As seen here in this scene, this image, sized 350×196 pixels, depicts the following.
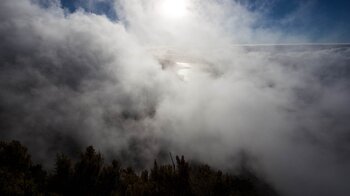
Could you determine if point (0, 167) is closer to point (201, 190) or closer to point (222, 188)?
point (201, 190)

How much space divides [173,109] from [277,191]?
54.9 meters

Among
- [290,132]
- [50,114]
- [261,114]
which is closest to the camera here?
[290,132]

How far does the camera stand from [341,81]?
9588 centimetres

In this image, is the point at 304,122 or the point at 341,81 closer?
the point at 304,122

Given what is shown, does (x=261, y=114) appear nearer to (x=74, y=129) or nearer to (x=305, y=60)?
(x=74, y=129)

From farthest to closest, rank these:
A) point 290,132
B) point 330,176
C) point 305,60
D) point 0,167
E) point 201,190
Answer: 1. point 305,60
2. point 290,132
3. point 330,176
4. point 201,190
5. point 0,167

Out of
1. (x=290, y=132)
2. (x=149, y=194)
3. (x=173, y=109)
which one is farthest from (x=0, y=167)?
(x=173, y=109)

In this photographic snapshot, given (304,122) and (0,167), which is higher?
(304,122)

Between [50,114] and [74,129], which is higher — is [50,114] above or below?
above

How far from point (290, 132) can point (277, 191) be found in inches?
1100

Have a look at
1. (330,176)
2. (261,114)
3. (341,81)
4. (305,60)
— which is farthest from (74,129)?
(305,60)

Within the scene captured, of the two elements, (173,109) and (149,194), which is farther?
(173,109)

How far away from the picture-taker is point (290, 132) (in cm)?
5822

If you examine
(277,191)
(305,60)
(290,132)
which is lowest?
(277,191)
